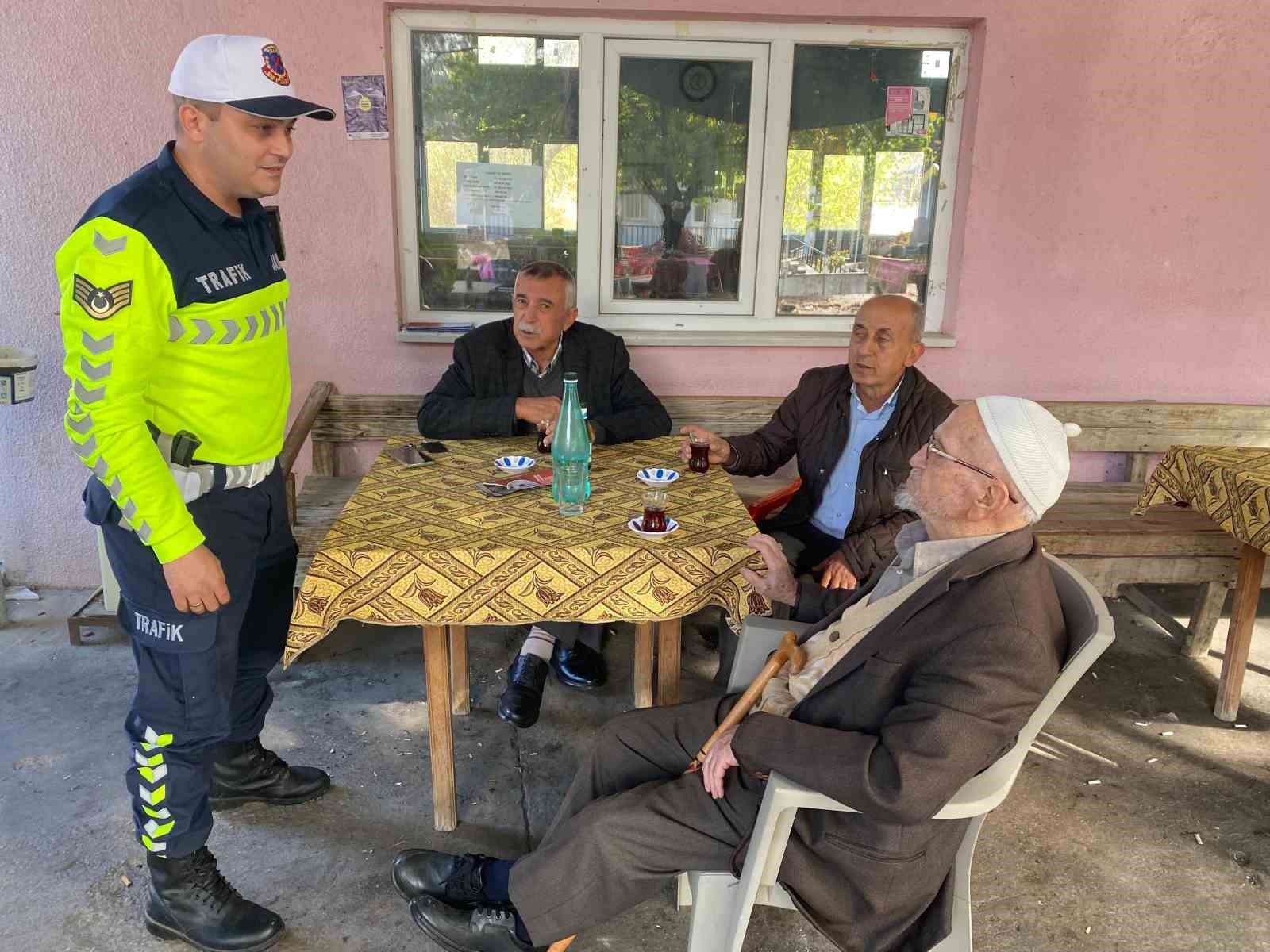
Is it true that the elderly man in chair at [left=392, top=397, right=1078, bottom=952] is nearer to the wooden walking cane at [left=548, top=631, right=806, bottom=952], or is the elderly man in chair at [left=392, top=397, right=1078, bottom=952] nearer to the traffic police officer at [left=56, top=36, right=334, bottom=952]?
the wooden walking cane at [left=548, top=631, right=806, bottom=952]

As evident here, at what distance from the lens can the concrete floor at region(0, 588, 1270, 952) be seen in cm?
228

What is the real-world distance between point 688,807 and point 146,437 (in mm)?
1289

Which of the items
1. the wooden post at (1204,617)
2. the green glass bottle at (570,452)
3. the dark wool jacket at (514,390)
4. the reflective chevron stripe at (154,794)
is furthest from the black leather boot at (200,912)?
the wooden post at (1204,617)

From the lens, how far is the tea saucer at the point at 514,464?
276cm

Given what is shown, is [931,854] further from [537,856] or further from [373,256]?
[373,256]

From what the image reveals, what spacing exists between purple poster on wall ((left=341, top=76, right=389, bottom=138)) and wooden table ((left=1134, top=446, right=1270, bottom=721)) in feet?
10.2

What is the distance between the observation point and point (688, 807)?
6.16 ft

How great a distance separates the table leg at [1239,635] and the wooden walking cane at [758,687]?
2084mm

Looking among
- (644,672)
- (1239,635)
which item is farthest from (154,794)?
(1239,635)

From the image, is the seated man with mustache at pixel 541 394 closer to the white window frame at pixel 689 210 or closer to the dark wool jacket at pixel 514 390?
the dark wool jacket at pixel 514 390

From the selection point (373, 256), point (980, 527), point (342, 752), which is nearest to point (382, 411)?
point (373, 256)

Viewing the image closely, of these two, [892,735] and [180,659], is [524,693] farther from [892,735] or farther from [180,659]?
[892,735]

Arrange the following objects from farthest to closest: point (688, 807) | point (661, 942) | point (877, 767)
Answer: point (661, 942) < point (688, 807) < point (877, 767)

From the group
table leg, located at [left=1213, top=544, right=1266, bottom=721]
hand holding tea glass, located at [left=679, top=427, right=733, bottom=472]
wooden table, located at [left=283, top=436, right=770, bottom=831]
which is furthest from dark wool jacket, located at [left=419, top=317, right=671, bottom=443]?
table leg, located at [left=1213, top=544, right=1266, bottom=721]
